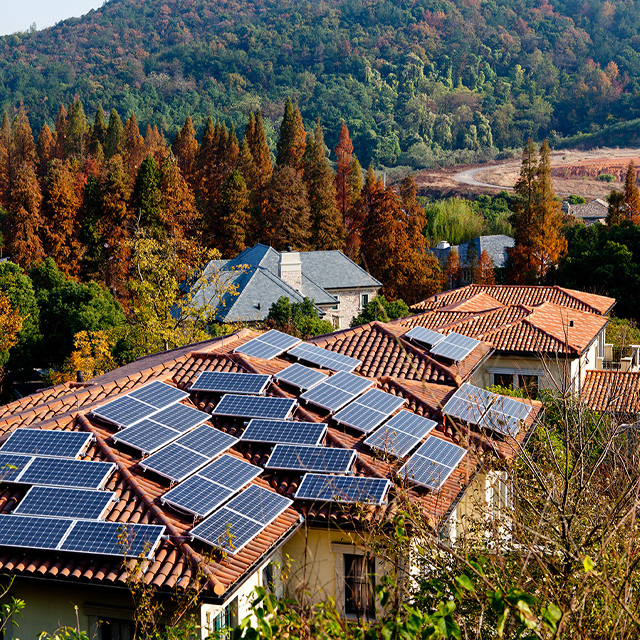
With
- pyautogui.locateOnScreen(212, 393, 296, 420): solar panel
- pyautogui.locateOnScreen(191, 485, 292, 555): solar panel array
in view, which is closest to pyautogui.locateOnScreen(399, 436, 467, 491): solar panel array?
pyautogui.locateOnScreen(191, 485, 292, 555): solar panel array

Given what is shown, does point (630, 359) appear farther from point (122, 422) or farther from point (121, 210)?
point (121, 210)

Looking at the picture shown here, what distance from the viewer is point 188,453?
40.9 feet

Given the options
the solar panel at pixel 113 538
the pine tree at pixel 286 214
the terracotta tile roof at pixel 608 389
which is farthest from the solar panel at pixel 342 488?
the pine tree at pixel 286 214

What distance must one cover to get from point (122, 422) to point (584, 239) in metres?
42.7

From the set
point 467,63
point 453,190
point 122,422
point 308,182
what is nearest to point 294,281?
point 308,182

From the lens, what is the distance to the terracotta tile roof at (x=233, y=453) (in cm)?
988

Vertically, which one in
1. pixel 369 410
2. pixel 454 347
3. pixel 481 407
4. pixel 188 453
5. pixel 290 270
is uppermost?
pixel 188 453

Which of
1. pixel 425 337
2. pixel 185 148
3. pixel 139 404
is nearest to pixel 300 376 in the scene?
pixel 139 404

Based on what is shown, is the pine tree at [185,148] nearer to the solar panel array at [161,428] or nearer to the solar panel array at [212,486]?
the solar panel array at [161,428]

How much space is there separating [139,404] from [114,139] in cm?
7617

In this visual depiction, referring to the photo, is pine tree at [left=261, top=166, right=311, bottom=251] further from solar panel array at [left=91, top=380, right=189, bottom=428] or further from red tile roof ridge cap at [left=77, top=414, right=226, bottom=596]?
red tile roof ridge cap at [left=77, top=414, right=226, bottom=596]

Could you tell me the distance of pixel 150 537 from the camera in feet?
33.5

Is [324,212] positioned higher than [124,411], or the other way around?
[124,411]

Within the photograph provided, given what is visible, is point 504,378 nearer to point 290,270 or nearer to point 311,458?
point 311,458
